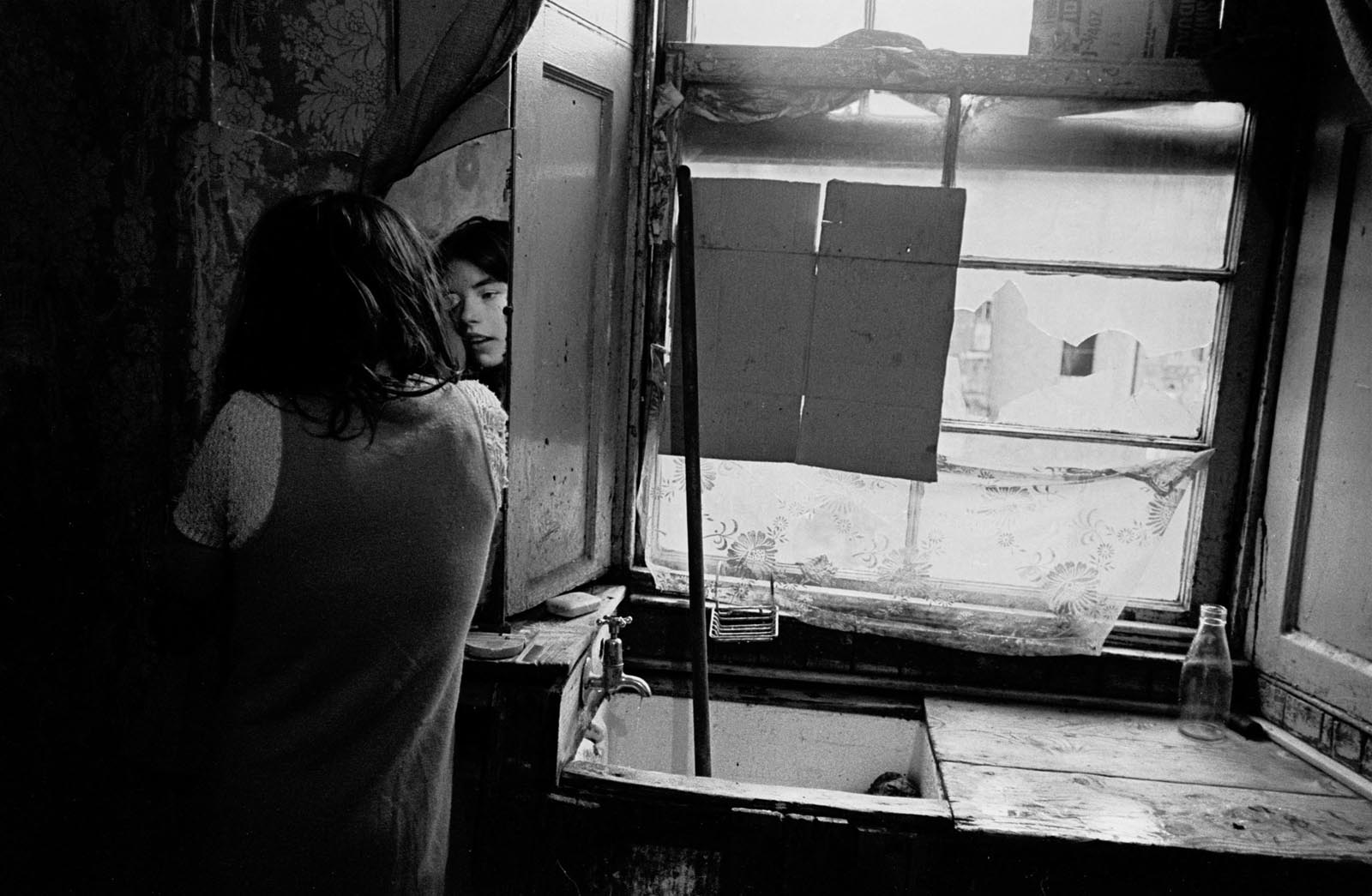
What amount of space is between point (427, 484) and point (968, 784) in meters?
1.23

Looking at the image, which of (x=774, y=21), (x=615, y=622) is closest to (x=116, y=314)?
(x=615, y=622)

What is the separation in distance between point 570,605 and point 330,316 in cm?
104

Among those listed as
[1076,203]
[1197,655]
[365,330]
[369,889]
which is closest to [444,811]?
[369,889]

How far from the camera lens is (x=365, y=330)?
952mm

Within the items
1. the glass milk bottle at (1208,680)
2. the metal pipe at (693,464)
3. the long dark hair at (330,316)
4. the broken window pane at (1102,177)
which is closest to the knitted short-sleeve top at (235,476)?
the long dark hair at (330,316)

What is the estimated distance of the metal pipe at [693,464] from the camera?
187cm

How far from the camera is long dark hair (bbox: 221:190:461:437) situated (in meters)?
0.93

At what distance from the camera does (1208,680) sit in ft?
6.28

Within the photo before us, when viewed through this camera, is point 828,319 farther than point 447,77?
Yes

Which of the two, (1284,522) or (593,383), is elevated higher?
(593,383)

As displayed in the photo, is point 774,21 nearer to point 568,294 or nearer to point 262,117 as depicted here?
point 568,294

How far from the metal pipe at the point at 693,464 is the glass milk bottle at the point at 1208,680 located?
1061 mm

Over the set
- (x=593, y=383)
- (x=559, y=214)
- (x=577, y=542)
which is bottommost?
(x=577, y=542)

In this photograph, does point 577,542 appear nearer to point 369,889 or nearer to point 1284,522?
point 369,889
